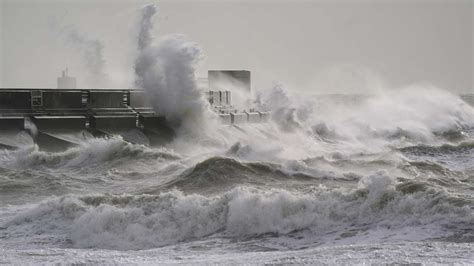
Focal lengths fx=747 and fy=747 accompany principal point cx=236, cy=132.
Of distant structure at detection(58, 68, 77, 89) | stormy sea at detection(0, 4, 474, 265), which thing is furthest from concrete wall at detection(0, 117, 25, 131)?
distant structure at detection(58, 68, 77, 89)

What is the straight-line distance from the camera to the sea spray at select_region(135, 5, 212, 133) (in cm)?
1738

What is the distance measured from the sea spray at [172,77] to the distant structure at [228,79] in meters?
3.64

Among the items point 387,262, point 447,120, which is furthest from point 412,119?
point 387,262

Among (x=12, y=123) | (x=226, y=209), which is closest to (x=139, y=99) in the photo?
(x=12, y=123)

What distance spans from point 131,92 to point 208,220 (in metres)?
9.85

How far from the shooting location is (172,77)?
18.1 m

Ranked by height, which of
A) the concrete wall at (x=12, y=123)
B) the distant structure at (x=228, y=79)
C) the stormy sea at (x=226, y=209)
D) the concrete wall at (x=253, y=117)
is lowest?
the stormy sea at (x=226, y=209)

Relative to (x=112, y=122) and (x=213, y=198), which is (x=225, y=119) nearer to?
(x=112, y=122)

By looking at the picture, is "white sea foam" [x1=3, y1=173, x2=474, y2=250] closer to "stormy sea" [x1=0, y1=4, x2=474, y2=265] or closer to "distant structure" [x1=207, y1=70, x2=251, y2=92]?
"stormy sea" [x1=0, y1=4, x2=474, y2=265]

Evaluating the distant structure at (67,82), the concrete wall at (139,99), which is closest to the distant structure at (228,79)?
the concrete wall at (139,99)

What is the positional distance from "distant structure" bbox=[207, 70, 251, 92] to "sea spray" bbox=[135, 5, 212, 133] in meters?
3.64

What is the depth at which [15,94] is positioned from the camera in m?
16.0

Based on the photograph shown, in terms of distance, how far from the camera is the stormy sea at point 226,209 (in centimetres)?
713

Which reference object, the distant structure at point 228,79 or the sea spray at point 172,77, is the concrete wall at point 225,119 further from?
the distant structure at point 228,79
